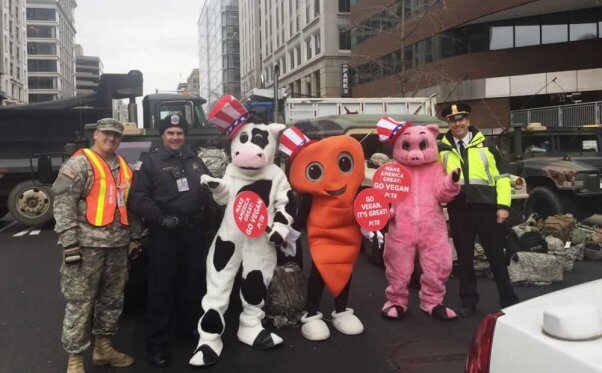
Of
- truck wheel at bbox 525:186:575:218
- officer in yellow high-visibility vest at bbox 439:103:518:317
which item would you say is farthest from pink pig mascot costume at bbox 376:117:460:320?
truck wheel at bbox 525:186:575:218

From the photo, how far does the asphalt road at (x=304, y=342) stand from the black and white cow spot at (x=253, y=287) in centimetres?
38

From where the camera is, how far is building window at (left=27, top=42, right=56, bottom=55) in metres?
92.5

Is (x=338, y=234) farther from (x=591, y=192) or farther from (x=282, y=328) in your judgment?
(x=591, y=192)

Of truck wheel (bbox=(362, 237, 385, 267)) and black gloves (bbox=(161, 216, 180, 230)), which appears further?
truck wheel (bbox=(362, 237, 385, 267))

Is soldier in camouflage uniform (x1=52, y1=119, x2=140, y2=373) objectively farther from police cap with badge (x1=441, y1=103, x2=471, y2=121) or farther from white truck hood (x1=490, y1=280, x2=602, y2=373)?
police cap with badge (x1=441, y1=103, x2=471, y2=121)

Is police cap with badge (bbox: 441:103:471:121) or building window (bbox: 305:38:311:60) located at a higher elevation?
building window (bbox: 305:38:311:60)

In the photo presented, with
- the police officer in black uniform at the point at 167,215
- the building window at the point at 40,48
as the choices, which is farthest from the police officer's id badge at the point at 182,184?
the building window at the point at 40,48

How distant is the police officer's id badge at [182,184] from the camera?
3732 millimetres

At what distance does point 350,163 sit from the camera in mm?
4383

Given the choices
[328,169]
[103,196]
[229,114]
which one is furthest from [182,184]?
[328,169]

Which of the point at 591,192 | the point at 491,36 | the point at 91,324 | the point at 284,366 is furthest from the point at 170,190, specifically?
the point at 491,36

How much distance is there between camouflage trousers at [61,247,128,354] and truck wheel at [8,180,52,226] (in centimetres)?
→ 710

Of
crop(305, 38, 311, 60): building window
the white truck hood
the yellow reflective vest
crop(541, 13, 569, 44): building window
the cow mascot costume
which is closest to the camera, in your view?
the white truck hood

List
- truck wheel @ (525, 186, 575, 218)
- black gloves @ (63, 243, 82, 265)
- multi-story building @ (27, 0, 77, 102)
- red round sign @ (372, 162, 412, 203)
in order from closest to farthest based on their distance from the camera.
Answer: black gloves @ (63, 243, 82, 265) < red round sign @ (372, 162, 412, 203) < truck wheel @ (525, 186, 575, 218) < multi-story building @ (27, 0, 77, 102)
